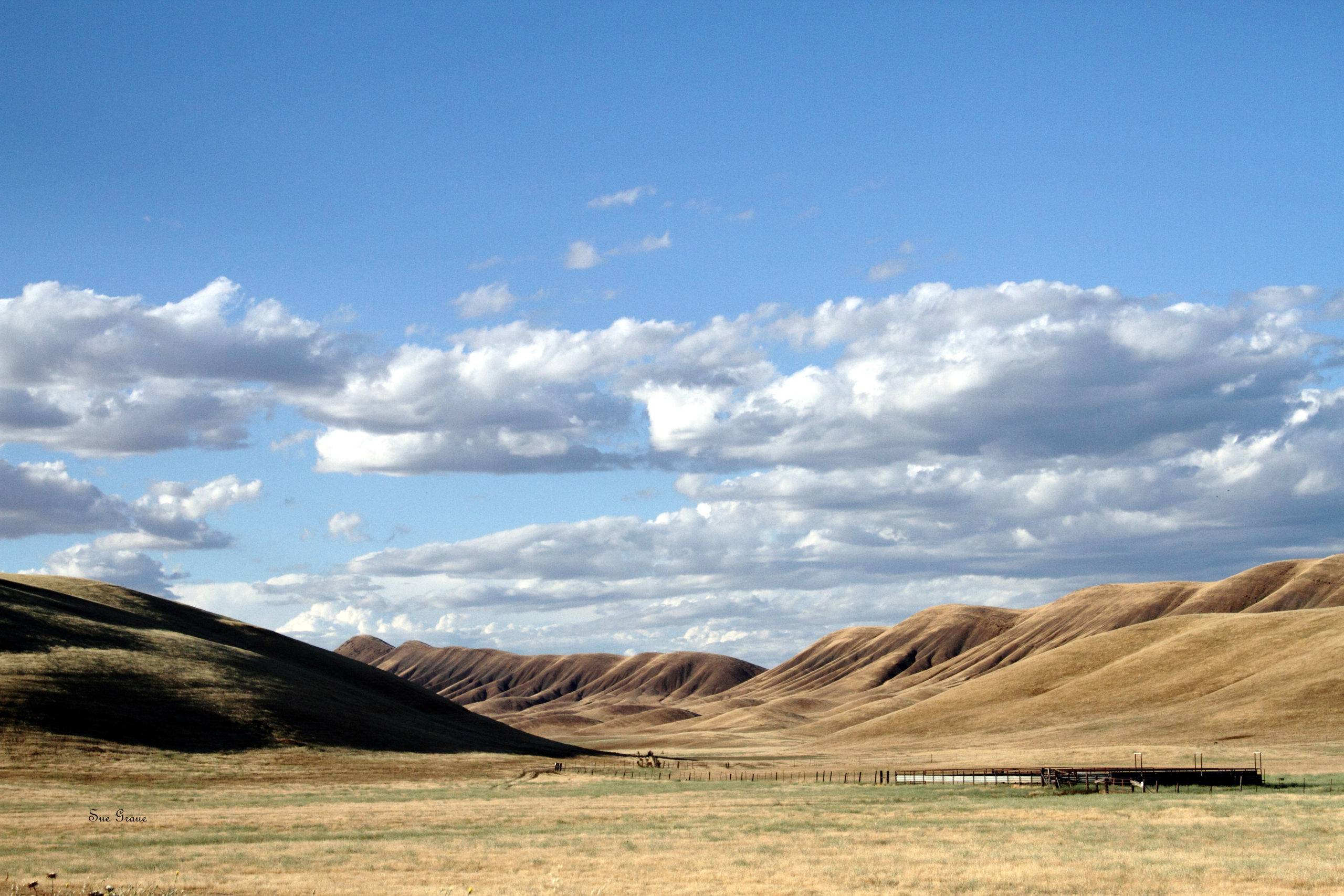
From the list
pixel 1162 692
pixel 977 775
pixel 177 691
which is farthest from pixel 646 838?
pixel 1162 692

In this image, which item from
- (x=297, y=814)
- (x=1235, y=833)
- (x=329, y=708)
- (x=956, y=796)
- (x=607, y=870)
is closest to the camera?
(x=607, y=870)

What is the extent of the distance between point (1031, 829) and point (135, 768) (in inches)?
2317

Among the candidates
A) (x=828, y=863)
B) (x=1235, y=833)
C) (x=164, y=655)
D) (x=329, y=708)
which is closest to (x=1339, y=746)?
(x=1235, y=833)

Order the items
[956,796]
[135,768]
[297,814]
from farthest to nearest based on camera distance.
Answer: [135,768], [956,796], [297,814]

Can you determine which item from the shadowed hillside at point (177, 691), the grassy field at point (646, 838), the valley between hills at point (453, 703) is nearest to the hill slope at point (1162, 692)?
the valley between hills at point (453, 703)

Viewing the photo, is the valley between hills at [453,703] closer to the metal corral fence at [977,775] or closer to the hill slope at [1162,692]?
the hill slope at [1162,692]

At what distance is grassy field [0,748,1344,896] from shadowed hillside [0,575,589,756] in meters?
12.5

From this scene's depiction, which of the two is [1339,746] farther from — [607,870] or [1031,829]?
[607,870]

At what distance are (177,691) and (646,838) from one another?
6777 cm

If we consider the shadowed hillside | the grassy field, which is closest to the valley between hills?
the shadowed hillside

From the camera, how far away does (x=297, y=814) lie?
174 feet

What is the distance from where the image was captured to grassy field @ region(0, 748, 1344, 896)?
31078 mm

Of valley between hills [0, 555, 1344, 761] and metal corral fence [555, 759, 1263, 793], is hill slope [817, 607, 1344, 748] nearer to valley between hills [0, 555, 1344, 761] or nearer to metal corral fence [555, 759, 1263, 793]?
valley between hills [0, 555, 1344, 761]

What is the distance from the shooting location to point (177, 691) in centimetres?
9531
